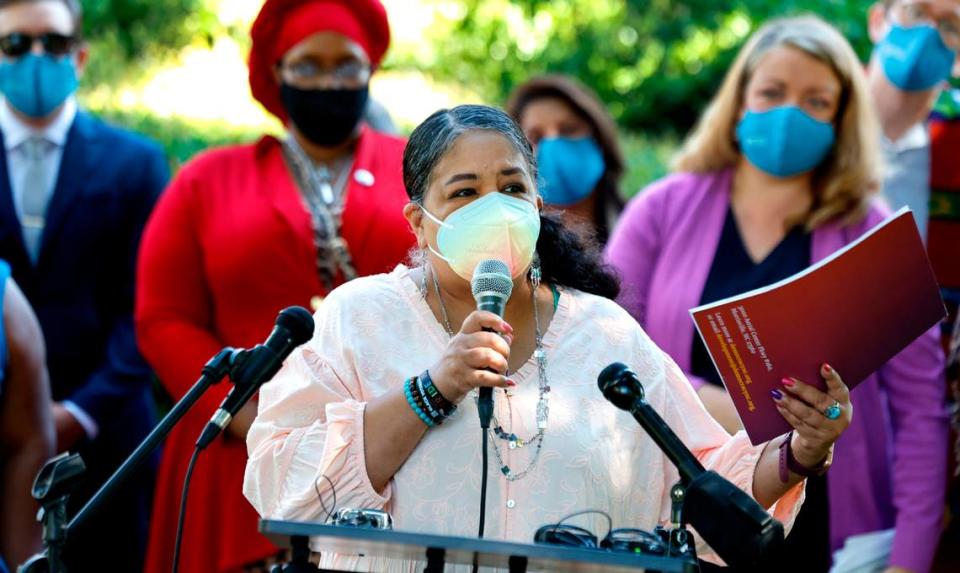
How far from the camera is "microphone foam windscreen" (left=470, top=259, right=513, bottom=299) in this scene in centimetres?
278

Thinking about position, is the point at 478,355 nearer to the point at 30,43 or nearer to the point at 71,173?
the point at 71,173

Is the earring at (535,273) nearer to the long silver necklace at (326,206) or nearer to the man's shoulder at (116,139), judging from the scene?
the long silver necklace at (326,206)

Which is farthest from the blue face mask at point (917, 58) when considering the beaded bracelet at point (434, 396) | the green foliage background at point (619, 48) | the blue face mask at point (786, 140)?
the green foliage background at point (619, 48)

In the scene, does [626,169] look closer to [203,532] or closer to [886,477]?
[886,477]

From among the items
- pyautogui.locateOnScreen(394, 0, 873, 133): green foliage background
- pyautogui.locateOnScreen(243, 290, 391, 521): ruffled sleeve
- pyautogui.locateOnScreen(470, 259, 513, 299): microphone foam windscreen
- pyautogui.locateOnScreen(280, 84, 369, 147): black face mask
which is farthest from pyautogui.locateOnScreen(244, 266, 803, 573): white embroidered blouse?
pyautogui.locateOnScreen(394, 0, 873, 133): green foliage background

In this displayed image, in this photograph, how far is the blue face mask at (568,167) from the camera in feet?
19.2

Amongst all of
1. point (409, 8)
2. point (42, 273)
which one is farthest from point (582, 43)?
point (42, 273)

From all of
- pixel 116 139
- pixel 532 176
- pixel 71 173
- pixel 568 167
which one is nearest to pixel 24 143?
pixel 71 173

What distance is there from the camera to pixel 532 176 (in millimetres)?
3291

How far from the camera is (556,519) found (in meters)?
2.98

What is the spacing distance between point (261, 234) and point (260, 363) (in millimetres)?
1648

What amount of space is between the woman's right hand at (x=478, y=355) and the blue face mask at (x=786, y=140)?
80.1 inches

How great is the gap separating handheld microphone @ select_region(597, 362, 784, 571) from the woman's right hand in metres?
Answer: 0.21

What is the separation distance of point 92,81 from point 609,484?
845 centimetres
